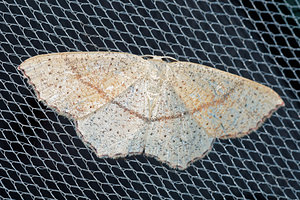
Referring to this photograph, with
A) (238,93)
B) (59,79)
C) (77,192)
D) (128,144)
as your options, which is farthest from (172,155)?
(77,192)

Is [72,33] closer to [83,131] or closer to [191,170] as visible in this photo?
[83,131]

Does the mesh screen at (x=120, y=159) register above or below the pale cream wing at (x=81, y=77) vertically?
below

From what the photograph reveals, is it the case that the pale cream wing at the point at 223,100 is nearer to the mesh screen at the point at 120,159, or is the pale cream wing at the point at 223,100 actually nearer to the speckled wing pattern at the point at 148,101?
the speckled wing pattern at the point at 148,101

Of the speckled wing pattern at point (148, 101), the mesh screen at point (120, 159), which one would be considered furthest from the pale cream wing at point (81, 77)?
the mesh screen at point (120, 159)

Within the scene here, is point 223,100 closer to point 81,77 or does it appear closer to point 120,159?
point 81,77

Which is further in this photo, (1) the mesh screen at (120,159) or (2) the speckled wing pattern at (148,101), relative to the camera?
(1) the mesh screen at (120,159)

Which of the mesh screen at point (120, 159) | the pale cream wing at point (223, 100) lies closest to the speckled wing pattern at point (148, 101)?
the pale cream wing at point (223, 100)

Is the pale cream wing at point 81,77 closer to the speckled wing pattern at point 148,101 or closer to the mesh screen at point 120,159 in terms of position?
the speckled wing pattern at point 148,101

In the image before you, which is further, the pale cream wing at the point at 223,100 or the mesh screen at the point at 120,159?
the mesh screen at the point at 120,159
